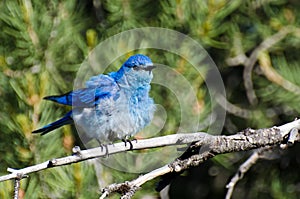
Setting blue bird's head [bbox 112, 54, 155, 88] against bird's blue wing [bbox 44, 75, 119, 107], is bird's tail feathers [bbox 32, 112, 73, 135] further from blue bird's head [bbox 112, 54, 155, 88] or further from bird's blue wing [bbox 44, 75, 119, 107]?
blue bird's head [bbox 112, 54, 155, 88]

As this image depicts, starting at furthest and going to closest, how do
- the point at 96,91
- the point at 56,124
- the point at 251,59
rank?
1. the point at 251,59
2. the point at 96,91
3. the point at 56,124

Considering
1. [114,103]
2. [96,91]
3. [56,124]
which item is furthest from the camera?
[96,91]

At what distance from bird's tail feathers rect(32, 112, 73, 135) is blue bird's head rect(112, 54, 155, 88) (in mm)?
259

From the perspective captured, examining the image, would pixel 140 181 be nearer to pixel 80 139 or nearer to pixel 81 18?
pixel 80 139

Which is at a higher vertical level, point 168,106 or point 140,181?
point 168,106

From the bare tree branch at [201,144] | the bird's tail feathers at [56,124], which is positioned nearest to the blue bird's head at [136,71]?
the bird's tail feathers at [56,124]

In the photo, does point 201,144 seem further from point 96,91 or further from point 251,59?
point 251,59

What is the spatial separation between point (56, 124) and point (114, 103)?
23 centimetres

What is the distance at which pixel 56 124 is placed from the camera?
2.29m

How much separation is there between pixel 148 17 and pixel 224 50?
0.41 metres

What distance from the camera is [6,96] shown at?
2.34 metres

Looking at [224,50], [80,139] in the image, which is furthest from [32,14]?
[224,50]

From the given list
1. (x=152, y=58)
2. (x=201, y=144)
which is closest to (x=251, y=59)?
(x=152, y=58)

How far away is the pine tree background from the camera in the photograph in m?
2.20
